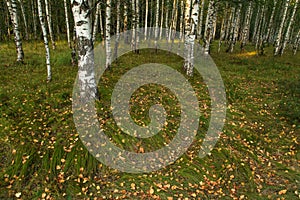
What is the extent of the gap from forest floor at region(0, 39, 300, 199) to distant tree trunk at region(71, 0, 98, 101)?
55 cm

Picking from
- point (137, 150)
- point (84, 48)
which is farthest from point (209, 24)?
point (137, 150)

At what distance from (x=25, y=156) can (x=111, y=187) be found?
2016 mm

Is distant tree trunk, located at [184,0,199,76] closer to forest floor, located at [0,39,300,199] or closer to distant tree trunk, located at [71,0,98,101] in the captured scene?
forest floor, located at [0,39,300,199]

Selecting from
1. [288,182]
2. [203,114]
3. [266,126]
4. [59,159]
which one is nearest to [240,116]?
[266,126]

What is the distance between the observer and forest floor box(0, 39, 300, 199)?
4055mm

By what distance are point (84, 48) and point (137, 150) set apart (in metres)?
3.03

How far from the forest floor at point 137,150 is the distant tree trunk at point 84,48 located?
1.80ft

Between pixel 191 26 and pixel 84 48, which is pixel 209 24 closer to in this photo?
pixel 191 26

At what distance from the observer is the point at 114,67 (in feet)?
33.6

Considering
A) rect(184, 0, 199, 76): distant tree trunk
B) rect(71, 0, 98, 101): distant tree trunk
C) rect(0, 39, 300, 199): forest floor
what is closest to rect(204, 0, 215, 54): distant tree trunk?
rect(184, 0, 199, 76): distant tree trunk

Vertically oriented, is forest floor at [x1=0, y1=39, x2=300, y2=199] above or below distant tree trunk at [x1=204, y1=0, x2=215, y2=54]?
below

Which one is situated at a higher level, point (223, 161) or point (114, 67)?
point (114, 67)

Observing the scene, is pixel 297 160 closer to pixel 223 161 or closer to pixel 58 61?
pixel 223 161

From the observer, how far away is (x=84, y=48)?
538cm
